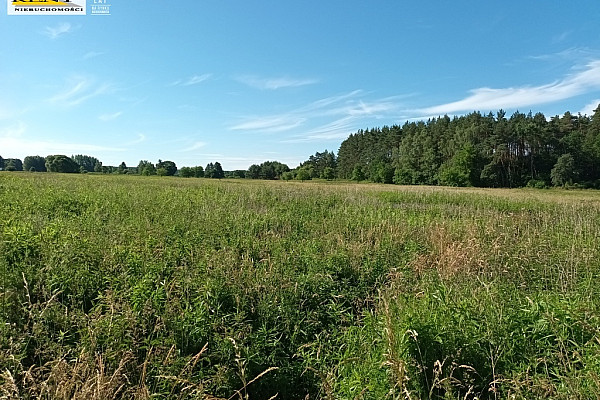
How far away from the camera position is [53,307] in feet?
10.7

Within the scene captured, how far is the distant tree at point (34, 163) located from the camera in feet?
352

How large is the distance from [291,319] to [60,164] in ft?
378

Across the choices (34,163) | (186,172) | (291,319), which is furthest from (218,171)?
(291,319)

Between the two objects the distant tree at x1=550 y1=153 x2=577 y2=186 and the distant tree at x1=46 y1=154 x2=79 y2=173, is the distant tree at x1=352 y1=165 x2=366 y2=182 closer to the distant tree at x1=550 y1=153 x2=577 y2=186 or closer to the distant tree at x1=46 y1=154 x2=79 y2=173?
the distant tree at x1=550 y1=153 x2=577 y2=186

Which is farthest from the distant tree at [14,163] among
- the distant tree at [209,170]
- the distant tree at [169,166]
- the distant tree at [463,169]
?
the distant tree at [463,169]

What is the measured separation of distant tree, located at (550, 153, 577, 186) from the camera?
5819 centimetres

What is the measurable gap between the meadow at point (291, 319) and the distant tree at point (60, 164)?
10975 cm

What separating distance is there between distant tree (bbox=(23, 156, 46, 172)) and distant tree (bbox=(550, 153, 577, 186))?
145819mm

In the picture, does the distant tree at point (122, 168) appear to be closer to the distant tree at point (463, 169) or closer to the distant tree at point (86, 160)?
the distant tree at point (86, 160)

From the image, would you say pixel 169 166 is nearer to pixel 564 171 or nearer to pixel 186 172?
pixel 186 172

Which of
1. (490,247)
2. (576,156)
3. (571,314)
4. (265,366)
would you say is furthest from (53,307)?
(576,156)

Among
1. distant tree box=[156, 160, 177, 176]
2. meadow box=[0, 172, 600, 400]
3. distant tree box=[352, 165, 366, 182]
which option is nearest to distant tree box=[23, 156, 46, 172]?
distant tree box=[156, 160, 177, 176]

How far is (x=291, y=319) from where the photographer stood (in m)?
3.68

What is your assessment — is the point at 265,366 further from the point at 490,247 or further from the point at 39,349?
the point at 490,247
